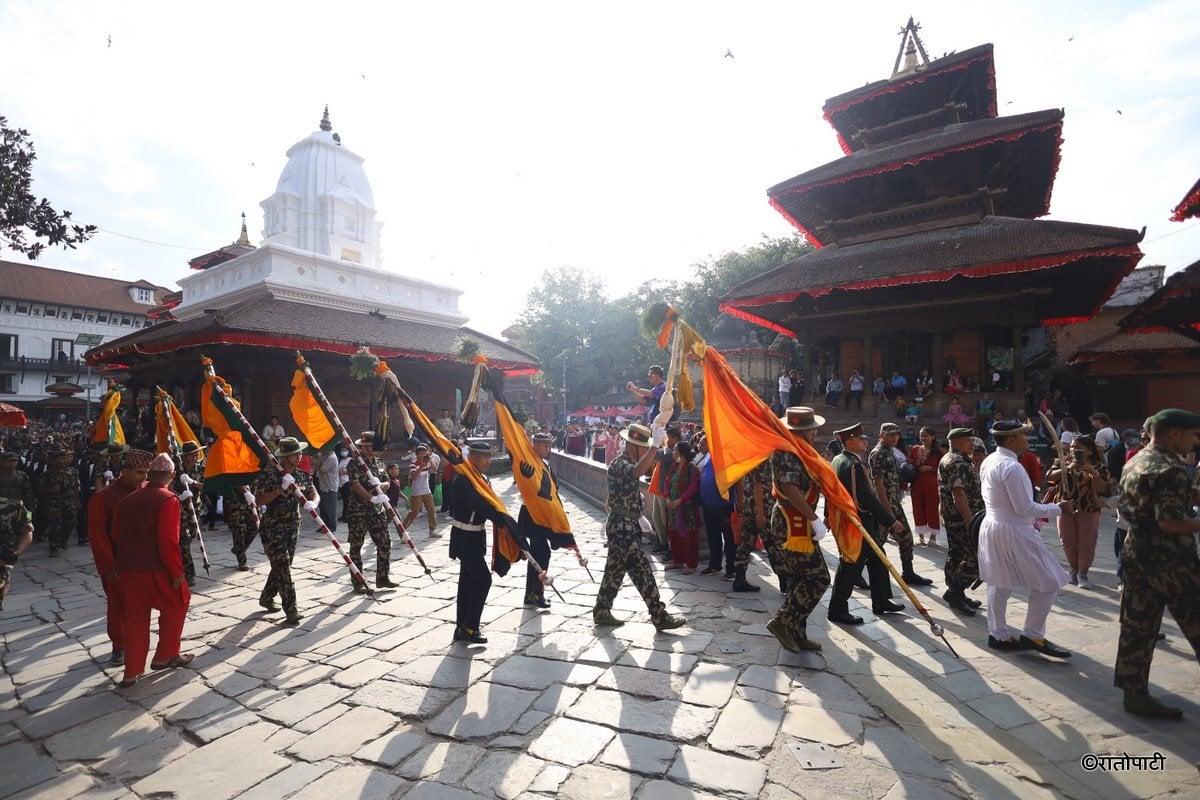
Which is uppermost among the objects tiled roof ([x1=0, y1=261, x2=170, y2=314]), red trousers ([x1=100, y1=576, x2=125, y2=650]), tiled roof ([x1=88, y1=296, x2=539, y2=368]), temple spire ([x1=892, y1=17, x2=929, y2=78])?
temple spire ([x1=892, y1=17, x2=929, y2=78])

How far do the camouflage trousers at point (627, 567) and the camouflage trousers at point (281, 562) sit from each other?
10.5ft

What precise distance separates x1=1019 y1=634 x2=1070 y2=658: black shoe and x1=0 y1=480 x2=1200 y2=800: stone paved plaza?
0.55ft

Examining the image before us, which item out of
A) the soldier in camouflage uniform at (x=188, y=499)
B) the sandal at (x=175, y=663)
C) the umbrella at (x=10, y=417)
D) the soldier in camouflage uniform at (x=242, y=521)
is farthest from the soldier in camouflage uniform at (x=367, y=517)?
the umbrella at (x=10, y=417)

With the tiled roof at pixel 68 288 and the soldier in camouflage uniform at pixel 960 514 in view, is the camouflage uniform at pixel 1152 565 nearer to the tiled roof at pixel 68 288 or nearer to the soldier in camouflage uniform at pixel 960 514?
the soldier in camouflage uniform at pixel 960 514

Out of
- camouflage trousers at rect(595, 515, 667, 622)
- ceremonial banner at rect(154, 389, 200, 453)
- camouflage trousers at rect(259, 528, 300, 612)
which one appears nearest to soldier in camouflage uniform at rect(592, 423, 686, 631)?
camouflage trousers at rect(595, 515, 667, 622)

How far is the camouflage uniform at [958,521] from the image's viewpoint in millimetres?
5441

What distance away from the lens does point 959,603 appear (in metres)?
5.40

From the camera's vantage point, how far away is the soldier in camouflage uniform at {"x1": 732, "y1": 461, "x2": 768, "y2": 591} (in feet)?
19.0

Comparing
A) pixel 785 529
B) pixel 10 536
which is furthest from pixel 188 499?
pixel 785 529

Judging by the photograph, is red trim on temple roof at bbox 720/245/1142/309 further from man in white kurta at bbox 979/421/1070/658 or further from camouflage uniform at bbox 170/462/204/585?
camouflage uniform at bbox 170/462/204/585

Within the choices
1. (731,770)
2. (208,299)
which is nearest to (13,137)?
(208,299)

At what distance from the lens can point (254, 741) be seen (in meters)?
3.49

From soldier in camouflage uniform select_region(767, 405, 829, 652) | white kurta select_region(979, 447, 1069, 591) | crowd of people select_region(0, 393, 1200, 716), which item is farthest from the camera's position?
soldier in camouflage uniform select_region(767, 405, 829, 652)

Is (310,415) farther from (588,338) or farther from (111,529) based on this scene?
(588,338)
